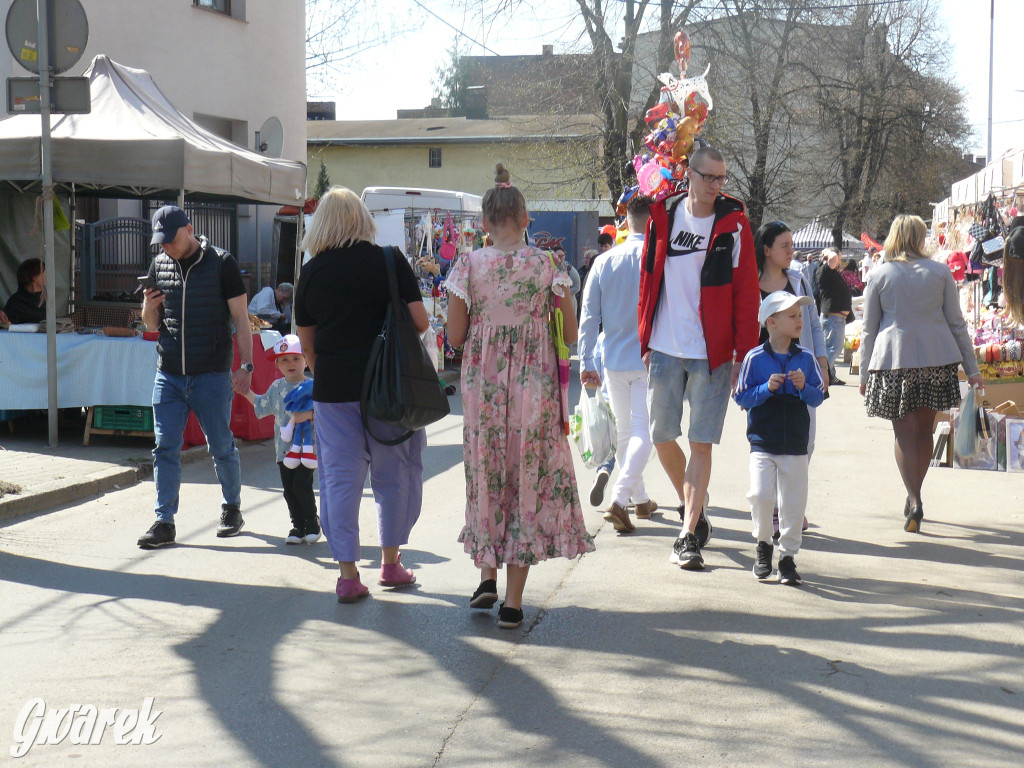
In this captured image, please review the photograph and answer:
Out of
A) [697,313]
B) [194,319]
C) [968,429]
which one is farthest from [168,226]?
[968,429]

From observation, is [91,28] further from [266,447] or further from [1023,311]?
[1023,311]

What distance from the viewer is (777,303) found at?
17.7 ft

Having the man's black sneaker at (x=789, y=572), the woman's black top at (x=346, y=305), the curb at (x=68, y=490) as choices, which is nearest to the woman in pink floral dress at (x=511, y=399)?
the woman's black top at (x=346, y=305)

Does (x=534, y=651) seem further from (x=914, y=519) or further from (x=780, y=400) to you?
(x=914, y=519)

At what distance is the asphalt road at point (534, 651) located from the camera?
11.6 ft

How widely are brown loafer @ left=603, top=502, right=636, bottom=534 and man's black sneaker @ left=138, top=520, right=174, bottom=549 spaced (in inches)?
99.8

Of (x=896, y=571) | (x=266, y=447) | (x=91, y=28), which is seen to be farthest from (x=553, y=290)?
(x=91, y=28)

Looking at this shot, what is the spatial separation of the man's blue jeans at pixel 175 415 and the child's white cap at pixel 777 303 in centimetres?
309

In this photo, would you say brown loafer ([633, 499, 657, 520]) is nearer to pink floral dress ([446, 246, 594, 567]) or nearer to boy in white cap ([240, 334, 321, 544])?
boy in white cap ([240, 334, 321, 544])

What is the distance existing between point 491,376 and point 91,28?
12516mm

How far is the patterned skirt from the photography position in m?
6.75

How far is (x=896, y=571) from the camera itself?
→ 18.8 ft

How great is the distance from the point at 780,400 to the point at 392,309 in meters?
→ 1.94

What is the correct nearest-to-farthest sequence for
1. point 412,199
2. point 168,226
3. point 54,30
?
point 168,226
point 54,30
point 412,199
